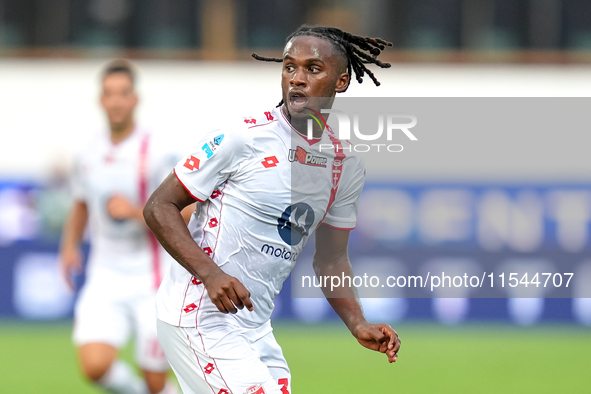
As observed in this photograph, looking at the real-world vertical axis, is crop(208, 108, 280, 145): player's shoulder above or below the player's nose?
below

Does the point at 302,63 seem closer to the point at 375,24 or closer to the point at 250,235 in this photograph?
the point at 250,235

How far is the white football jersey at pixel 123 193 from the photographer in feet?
19.2

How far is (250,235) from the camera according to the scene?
343 cm

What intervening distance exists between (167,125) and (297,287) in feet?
12.7

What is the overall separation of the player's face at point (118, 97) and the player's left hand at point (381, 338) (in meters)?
3.20

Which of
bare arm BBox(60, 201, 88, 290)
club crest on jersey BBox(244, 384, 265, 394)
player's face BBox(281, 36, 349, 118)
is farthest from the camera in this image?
bare arm BBox(60, 201, 88, 290)

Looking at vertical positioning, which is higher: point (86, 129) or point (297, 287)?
point (86, 129)

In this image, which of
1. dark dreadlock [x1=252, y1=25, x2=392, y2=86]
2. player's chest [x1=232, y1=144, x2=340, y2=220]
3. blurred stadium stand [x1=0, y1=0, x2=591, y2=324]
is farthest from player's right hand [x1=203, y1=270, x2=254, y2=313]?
blurred stadium stand [x1=0, y1=0, x2=591, y2=324]

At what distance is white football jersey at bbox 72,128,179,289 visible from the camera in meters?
5.86

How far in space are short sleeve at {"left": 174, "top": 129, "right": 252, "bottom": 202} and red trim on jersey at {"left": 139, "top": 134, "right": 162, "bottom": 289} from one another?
8.58 ft

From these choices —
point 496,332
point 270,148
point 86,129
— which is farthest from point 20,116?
point 270,148

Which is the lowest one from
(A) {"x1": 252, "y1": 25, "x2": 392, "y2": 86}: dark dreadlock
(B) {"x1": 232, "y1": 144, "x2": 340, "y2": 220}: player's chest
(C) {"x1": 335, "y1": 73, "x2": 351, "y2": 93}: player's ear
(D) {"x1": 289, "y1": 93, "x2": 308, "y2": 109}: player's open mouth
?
(B) {"x1": 232, "y1": 144, "x2": 340, "y2": 220}: player's chest

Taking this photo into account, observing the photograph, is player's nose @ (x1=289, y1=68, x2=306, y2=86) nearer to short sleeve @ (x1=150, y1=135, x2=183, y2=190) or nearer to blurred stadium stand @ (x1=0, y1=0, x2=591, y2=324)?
short sleeve @ (x1=150, y1=135, x2=183, y2=190)

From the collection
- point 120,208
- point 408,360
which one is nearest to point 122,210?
point 120,208
